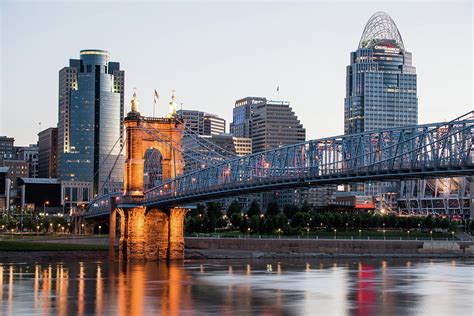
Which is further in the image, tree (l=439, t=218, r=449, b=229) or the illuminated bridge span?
tree (l=439, t=218, r=449, b=229)

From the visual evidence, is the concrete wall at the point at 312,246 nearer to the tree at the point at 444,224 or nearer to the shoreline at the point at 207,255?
the shoreline at the point at 207,255

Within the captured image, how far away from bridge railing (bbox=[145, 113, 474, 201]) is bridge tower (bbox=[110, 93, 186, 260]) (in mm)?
2201

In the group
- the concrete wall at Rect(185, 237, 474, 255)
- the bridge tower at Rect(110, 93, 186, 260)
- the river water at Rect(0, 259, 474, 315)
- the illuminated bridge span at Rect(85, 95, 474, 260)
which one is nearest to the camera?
the river water at Rect(0, 259, 474, 315)

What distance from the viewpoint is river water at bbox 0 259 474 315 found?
58469mm

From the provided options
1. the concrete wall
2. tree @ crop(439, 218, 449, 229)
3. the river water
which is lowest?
the river water

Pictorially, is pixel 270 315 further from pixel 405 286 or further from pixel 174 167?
pixel 174 167

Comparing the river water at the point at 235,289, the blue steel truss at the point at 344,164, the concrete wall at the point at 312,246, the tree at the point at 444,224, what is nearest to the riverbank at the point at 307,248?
the concrete wall at the point at 312,246

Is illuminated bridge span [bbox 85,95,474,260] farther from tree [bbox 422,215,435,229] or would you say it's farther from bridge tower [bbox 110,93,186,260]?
tree [bbox 422,215,435,229]

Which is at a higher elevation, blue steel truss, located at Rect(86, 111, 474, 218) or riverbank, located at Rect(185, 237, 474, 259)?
blue steel truss, located at Rect(86, 111, 474, 218)

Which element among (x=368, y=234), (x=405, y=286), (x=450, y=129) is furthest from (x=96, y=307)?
(x=368, y=234)

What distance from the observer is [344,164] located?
9438 cm

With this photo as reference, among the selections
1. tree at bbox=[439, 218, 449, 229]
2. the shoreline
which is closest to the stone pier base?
the shoreline

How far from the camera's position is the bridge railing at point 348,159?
260 ft

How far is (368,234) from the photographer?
481ft
